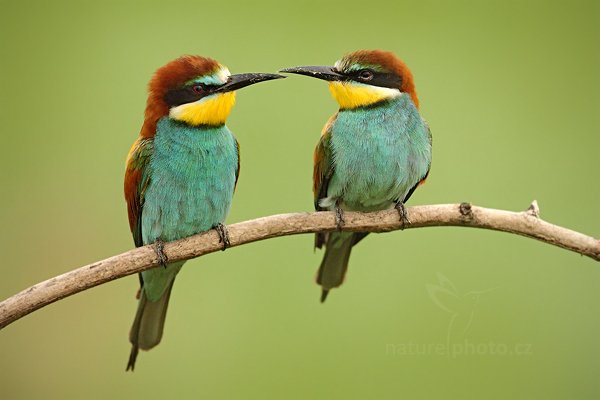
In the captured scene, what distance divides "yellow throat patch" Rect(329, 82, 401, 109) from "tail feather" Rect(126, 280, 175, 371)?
32.9 inches

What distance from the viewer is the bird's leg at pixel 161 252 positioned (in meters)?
2.39

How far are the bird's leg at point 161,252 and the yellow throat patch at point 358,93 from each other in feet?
2.35

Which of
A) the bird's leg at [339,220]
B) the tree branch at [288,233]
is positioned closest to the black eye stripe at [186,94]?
the tree branch at [288,233]

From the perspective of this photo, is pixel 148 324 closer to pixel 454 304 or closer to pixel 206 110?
pixel 206 110

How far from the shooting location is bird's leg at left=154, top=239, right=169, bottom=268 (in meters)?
2.39

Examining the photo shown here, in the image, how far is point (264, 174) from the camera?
3.20m

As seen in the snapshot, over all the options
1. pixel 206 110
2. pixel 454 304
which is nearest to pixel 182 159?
pixel 206 110

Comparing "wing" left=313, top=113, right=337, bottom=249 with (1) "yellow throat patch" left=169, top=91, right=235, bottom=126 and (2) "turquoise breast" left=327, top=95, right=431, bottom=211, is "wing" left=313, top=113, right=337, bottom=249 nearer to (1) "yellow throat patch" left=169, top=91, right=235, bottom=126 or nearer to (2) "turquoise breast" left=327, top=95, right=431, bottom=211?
(2) "turquoise breast" left=327, top=95, right=431, bottom=211

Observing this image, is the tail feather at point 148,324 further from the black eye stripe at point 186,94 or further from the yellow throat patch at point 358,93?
the yellow throat patch at point 358,93

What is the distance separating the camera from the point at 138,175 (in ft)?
8.36

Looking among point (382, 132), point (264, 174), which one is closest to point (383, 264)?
point (264, 174)

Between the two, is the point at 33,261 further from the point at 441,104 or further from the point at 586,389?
the point at 586,389

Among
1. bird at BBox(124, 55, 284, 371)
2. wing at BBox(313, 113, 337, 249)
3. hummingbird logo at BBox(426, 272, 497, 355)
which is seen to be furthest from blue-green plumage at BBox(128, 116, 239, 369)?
hummingbird logo at BBox(426, 272, 497, 355)

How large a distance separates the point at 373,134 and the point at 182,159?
1.98 ft
